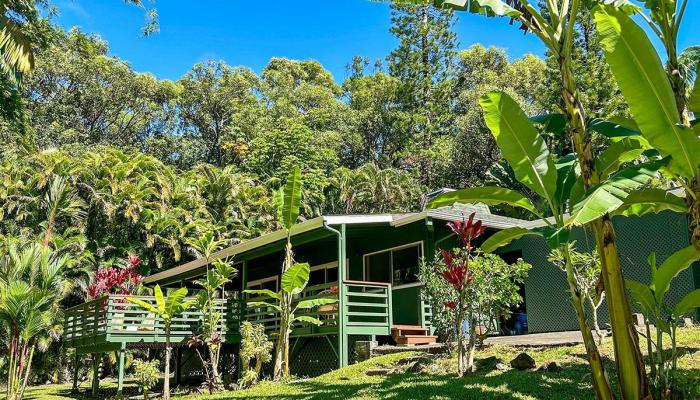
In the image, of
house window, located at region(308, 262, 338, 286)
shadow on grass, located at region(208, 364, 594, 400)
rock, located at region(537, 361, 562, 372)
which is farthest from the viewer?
house window, located at region(308, 262, 338, 286)

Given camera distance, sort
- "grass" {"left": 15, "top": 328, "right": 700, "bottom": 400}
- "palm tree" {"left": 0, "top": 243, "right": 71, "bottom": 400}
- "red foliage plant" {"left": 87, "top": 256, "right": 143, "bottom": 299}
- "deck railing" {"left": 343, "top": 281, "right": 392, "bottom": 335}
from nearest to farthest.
Result: 1. "grass" {"left": 15, "top": 328, "right": 700, "bottom": 400}
2. "palm tree" {"left": 0, "top": 243, "right": 71, "bottom": 400}
3. "deck railing" {"left": 343, "top": 281, "right": 392, "bottom": 335}
4. "red foliage plant" {"left": 87, "top": 256, "right": 143, "bottom": 299}

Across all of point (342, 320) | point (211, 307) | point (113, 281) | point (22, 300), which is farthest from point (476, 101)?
point (22, 300)

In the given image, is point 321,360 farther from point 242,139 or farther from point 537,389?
point 242,139

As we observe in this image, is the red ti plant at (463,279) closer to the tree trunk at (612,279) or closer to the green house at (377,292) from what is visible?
the tree trunk at (612,279)

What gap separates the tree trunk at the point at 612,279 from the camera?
15.2ft

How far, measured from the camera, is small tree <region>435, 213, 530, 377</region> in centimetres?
840

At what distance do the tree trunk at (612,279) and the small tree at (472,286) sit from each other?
10.4 ft

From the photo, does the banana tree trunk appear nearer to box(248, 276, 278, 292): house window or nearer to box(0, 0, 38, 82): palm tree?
box(0, 0, 38, 82): palm tree

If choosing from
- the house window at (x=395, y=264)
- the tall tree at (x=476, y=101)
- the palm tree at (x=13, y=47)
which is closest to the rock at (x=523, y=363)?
the house window at (x=395, y=264)

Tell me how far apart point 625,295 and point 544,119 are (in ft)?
6.69

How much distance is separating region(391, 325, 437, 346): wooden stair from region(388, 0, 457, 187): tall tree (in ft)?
66.0

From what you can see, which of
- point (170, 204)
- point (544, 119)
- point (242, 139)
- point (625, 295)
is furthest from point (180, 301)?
point (242, 139)

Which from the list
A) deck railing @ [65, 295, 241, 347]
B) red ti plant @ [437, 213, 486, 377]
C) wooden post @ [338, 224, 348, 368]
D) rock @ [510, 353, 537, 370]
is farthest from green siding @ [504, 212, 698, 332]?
deck railing @ [65, 295, 241, 347]

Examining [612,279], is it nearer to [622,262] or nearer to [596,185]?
[596,185]
